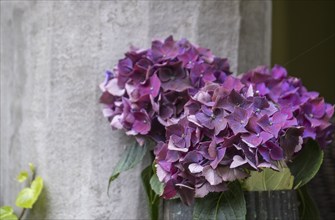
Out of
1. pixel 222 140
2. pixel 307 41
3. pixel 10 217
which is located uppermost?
pixel 307 41

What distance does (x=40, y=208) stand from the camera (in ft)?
4.79

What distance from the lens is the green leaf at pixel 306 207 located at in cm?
129

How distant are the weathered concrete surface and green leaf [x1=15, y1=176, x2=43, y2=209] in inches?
1.1

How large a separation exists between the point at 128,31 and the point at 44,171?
421 mm

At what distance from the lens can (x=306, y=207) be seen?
1.30m

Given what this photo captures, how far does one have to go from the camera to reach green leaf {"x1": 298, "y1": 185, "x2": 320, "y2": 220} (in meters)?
1.29

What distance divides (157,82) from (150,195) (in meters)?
0.27

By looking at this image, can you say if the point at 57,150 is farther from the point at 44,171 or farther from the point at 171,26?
the point at 171,26

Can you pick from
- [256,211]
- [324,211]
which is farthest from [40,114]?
[324,211]

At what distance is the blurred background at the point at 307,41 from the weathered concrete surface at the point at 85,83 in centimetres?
82

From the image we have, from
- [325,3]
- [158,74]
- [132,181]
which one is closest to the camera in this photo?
[158,74]

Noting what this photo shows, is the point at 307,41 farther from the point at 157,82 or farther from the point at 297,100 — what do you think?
the point at 157,82

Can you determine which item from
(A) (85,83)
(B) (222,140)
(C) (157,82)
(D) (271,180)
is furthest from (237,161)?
(A) (85,83)

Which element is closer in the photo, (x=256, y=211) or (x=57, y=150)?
(x=256, y=211)
